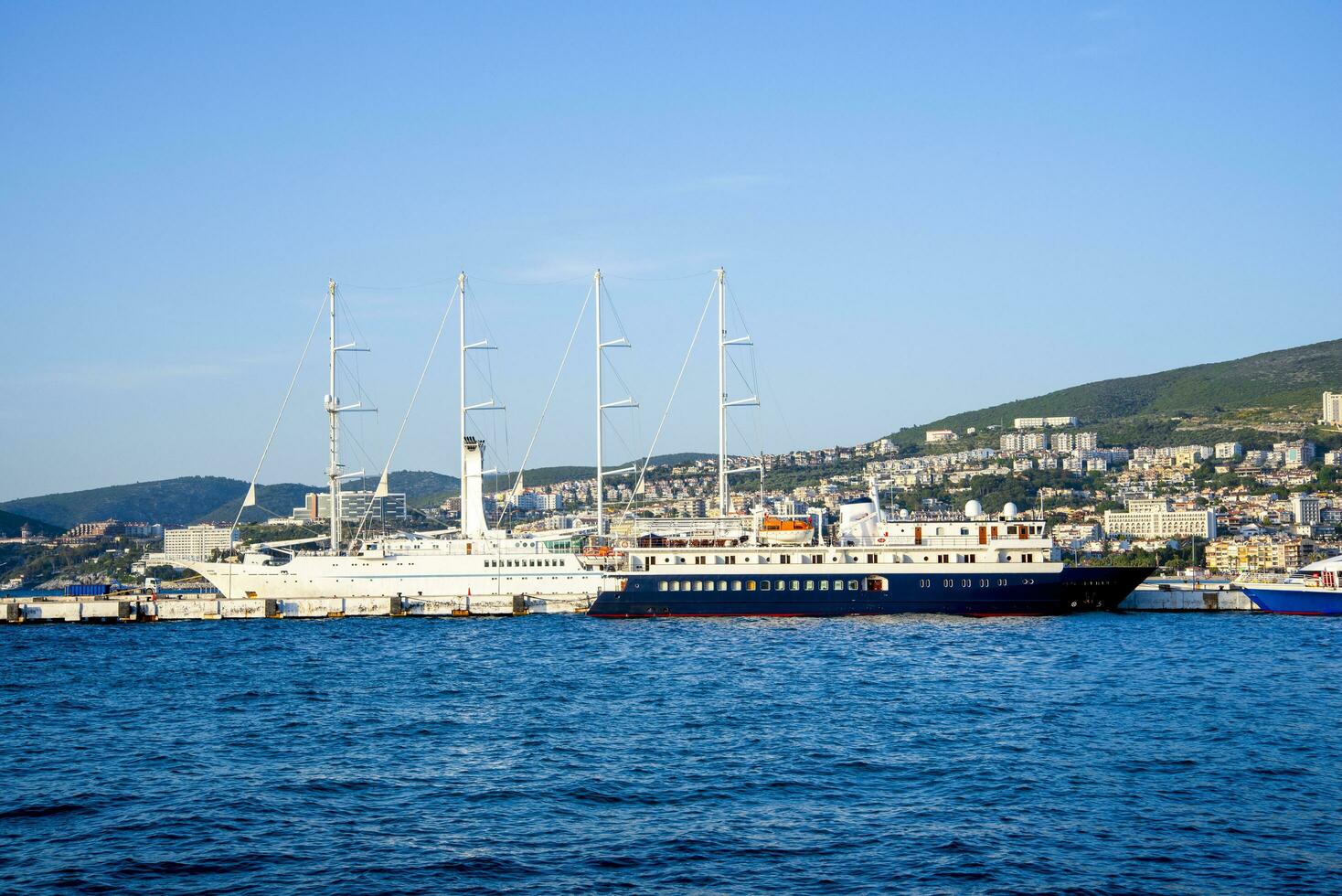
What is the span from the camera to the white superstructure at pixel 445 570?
178 ft

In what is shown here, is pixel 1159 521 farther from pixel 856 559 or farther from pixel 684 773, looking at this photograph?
pixel 684 773

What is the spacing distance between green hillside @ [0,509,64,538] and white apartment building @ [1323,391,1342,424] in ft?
552

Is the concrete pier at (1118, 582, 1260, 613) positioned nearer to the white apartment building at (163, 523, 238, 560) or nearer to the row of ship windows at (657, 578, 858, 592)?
the row of ship windows at (657, 578, 858, 592)

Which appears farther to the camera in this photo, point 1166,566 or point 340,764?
point 1166,566

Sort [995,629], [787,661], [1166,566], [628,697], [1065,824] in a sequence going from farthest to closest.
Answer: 1. [1166,566]
2. [995,629]
3. [787,661]
4. [628,697]
5. [1065,824]

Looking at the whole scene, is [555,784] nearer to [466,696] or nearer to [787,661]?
[466,696]

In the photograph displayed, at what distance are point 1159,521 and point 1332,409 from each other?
63864 millimetres

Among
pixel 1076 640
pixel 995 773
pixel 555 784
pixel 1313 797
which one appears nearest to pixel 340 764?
pixel 555 784

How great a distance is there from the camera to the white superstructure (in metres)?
54.2

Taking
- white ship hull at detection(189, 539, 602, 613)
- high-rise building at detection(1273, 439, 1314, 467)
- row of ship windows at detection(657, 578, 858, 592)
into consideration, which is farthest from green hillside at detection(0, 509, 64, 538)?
high-rise building at detection(1273, 439, 1314, 467)

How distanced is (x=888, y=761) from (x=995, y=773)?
5.50 feet

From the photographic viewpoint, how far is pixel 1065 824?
1531cm

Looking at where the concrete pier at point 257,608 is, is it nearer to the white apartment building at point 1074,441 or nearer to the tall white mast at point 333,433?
the tall white mast at point 333,433

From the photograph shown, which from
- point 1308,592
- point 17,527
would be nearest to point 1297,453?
point 1308,592
